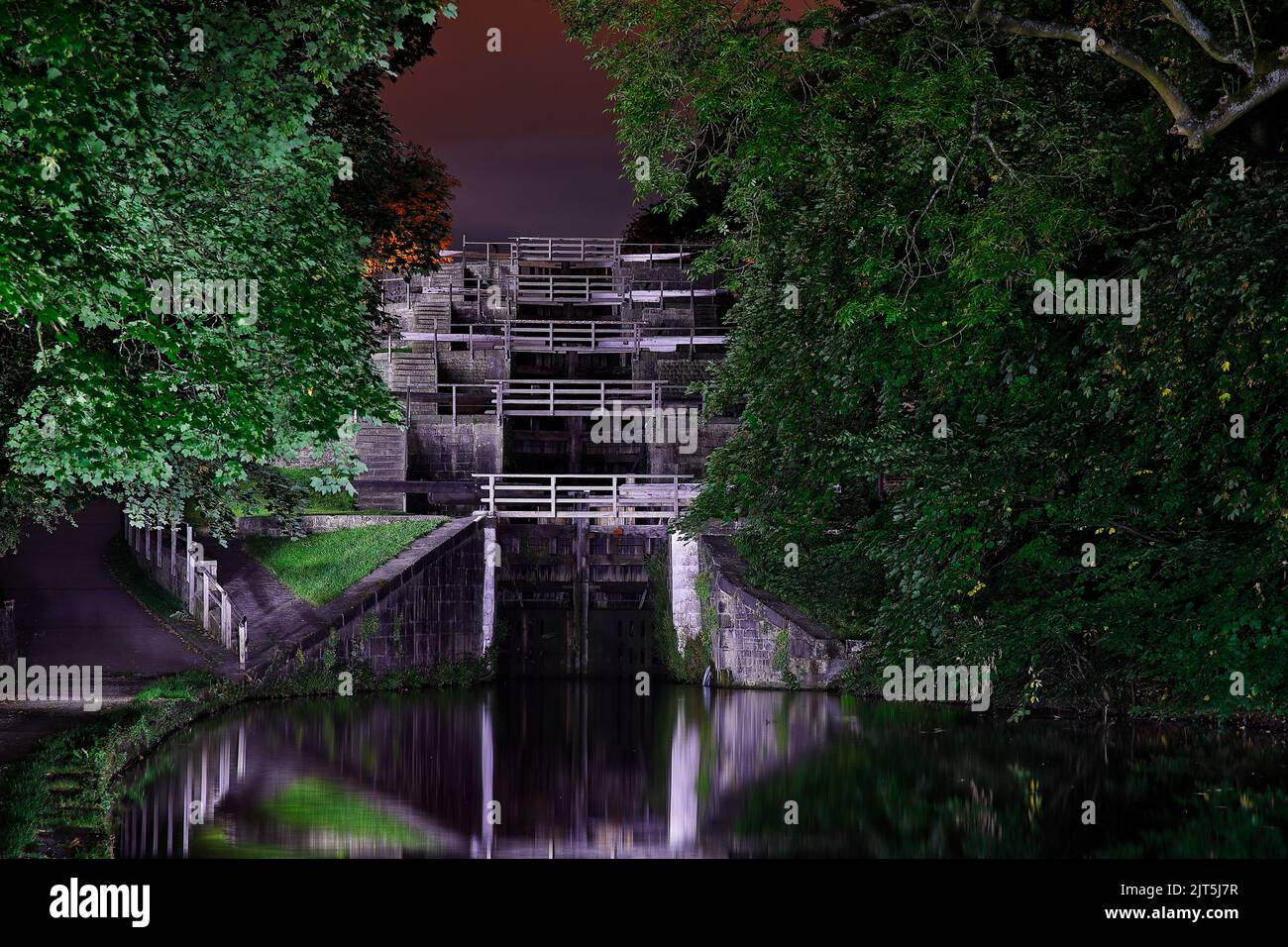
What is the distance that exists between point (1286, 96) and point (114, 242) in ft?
41.9

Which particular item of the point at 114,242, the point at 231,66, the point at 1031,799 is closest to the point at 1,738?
the point at 114,242

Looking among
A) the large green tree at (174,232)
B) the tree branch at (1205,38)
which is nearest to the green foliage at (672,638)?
the large green tree at (174,232)

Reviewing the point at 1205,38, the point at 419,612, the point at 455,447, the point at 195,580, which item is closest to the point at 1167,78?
the point at 1205,38

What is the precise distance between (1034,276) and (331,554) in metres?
15.7

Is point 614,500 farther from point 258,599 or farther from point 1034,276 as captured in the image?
point 1034,276

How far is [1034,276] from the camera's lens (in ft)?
47.3

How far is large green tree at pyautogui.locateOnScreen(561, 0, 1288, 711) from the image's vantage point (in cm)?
1377

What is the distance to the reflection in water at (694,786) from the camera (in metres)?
11.9

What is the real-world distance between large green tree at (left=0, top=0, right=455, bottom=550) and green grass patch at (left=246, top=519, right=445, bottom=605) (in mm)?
9997

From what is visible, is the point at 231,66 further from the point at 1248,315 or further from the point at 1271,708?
the point at 1271,708

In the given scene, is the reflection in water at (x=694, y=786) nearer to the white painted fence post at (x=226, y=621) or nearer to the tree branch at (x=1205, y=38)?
the white painted fence post at (x=226, y=621)

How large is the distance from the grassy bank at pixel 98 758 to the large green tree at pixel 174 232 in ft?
9.14

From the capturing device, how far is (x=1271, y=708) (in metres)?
14.8

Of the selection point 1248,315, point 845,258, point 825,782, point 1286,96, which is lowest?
point 825,782
